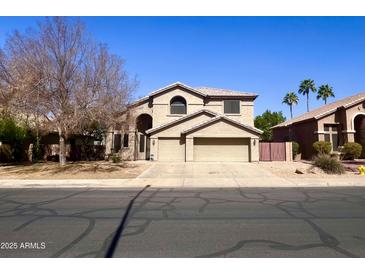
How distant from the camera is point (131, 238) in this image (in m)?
5.39

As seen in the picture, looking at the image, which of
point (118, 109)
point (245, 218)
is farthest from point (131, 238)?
point (118, 109)

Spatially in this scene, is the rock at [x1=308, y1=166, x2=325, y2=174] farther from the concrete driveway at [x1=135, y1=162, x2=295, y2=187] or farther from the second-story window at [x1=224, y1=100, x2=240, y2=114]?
the second-story window at [x1=224, y1=100, x2=240, y2=114]

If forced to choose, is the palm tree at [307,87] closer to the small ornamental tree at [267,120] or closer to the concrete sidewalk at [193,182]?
the small ornamental tree at [267,120]

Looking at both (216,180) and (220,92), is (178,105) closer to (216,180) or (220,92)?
(220,92)


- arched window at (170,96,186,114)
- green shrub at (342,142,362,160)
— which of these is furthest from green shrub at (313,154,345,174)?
arched window at (170,96,186,114)

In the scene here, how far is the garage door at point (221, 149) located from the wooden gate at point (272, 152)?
1.62 m

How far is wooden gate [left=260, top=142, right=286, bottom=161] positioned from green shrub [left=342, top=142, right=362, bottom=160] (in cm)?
526

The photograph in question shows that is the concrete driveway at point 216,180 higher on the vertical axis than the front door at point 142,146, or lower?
lower

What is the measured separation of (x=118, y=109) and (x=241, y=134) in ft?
37.9

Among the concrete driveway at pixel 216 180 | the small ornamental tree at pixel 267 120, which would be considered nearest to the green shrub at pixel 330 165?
the concrete driveway at pixel 216 180

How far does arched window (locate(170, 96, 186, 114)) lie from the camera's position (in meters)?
28.7

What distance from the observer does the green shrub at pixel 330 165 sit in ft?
55.0

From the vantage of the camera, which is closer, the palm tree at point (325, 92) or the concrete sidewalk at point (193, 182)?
the concrete sidewalk at point (193, 182)

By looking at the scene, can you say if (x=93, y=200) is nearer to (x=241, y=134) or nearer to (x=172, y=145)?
(x=172, y=145)
